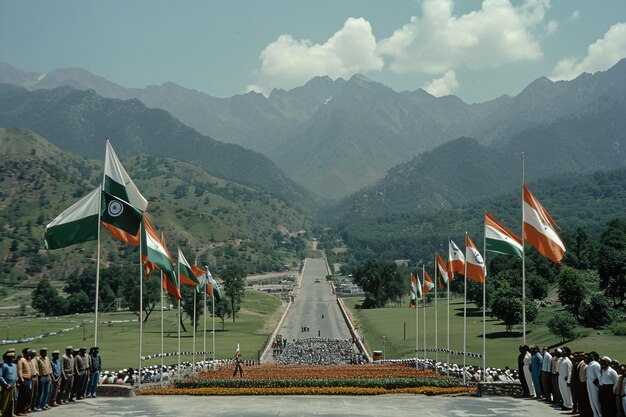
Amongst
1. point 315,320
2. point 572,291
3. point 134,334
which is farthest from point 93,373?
point 315,320

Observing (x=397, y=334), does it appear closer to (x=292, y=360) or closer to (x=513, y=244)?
(x=292, y=360)

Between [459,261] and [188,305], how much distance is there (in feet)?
244

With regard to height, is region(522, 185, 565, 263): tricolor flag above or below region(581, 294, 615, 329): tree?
above

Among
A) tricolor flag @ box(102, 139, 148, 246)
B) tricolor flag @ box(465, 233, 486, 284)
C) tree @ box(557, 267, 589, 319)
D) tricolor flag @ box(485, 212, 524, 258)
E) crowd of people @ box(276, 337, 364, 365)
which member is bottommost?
crowd of people @ box(276, 337, 364, 365)

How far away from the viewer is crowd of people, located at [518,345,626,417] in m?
24.4

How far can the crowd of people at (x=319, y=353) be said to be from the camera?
278 ft

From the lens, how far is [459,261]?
167ft

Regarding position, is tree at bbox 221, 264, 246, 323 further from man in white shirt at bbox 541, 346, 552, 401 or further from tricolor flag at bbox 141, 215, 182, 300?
man in white shirt at bbox 541, 346, 552, 401

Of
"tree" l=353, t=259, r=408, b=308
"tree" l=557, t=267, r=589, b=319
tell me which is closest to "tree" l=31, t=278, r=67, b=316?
"tree" l=353, t=259, r=408, b=308

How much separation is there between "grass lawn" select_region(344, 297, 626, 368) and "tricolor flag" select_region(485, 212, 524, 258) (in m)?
28.3

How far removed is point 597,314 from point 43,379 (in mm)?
A: 72956

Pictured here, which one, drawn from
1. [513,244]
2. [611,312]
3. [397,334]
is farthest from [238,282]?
[513,244]

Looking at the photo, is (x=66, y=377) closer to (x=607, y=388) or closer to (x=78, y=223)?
(x=78, y=223)

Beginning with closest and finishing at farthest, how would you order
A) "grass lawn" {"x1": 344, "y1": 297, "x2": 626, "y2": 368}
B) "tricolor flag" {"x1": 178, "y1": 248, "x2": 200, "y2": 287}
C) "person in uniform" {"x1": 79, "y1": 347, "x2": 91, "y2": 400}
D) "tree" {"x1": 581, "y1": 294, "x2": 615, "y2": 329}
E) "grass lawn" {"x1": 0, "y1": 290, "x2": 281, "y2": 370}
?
"person in uniform" {"x1": 79, "y1": 347, "x2": 91, "y2": 400} → "tricolor flag" {"x1": 178, "y1": 248, "x2": 200, "y2": 287} → "grass lawn" {"x1": 344, "y1": 297, "x2": 626, "y2": 368} → "tree" {"x1": 581, "y1": 294, "x2": 615, "y2": 329} → "grass lawn" {"x1": 0, "y1": 290, "x2": 281, "y2": 370}
